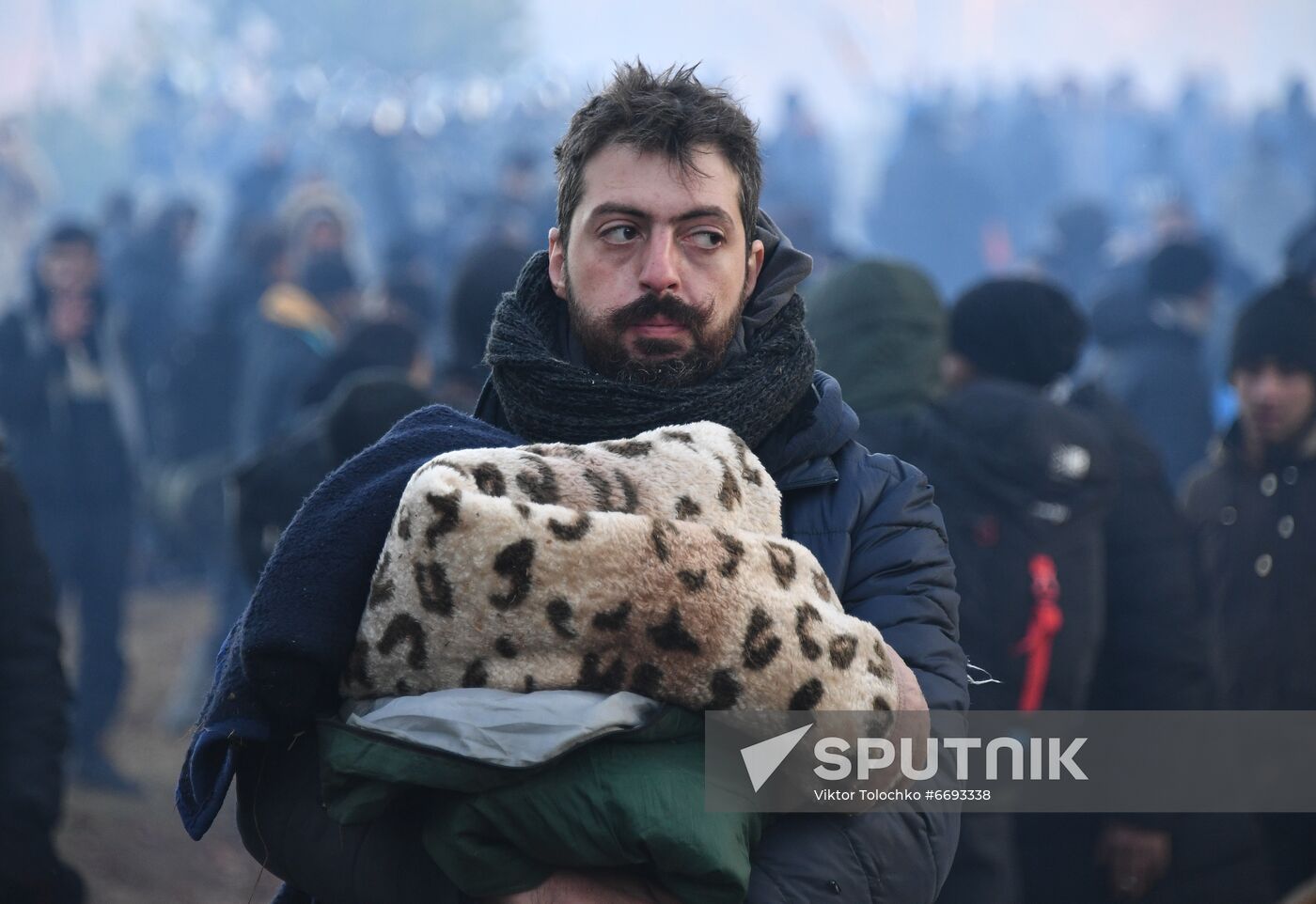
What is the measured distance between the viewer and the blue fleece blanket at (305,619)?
1.79 meters

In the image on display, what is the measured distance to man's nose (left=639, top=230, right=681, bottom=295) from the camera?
83.9 inches

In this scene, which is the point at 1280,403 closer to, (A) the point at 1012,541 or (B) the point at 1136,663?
(B) the point at 1136,663

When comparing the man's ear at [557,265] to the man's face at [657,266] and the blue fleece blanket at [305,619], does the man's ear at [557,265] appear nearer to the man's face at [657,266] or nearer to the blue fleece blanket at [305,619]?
the man's face at [657,266]

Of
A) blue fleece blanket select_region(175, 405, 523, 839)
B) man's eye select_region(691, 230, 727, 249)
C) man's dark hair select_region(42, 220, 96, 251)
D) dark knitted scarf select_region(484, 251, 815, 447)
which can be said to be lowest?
blue fleece blanket select_region(175, 405, 523, 839)

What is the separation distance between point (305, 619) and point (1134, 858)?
3.26m

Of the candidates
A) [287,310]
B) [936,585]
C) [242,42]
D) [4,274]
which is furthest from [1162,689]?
[242,42]

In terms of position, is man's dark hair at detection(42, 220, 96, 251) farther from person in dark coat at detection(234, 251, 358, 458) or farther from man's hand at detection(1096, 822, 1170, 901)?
man's hand at detection(1096, 822, 1170, 901)

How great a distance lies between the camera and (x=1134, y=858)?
4.30 metres

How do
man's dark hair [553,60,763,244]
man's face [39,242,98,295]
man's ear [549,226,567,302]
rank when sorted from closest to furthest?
man's dark hair [553,60,763,244]
man's ear [549,226,567,302]
man's face [39,242,98,295]

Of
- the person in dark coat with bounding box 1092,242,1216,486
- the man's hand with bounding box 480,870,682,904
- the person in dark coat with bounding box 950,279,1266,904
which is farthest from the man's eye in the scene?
the person in dark coat with bounding box 1092,242,1216,486

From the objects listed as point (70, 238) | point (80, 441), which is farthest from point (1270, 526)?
point (70, 238)

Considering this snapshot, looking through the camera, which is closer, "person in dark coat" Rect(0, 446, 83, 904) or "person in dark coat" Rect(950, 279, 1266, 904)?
"person in dark coat" Rect(0, 446, 83, 904)

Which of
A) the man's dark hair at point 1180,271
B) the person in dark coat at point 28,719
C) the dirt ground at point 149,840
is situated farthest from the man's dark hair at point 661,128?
the man's dark hair at point 1180,271

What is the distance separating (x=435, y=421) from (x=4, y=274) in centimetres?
1192
